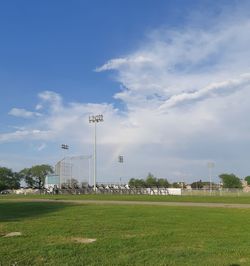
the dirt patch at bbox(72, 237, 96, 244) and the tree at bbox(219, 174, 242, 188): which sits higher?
the tree at bbox(219, 174, 242, 188)

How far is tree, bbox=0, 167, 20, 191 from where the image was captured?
18915cm

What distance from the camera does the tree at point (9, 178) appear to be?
621ft

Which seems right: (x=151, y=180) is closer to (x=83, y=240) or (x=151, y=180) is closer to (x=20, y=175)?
(x=20, y=175)

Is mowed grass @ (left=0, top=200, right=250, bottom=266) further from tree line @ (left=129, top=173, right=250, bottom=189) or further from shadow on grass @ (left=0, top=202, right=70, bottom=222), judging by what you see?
tree line @ (left=129, top=173, right=250, bottom=189)

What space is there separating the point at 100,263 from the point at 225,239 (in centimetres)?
513

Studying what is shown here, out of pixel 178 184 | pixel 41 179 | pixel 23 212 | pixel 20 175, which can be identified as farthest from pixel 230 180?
pixel 23 212

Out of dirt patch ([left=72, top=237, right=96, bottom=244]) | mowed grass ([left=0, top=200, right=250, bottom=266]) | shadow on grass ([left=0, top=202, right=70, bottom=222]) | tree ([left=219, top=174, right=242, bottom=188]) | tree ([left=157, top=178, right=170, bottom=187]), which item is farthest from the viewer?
tree ([left=219, top=174, right=242, bottom=188])

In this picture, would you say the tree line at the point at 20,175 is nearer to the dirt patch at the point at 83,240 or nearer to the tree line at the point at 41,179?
the tree line at the point at 41,179

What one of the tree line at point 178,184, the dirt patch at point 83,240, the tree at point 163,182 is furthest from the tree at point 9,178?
the dirt patch at point 83,240

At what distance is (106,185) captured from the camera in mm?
105688

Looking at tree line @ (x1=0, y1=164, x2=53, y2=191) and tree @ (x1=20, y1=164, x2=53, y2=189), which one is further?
tree @ (x1=20, y1=164, x2=53, y2=189)

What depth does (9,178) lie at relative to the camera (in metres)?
193

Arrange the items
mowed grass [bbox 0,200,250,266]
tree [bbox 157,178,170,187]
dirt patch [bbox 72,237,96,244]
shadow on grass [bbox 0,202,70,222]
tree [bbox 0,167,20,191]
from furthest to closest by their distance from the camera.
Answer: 1. tree [bbox 0,167,20,191]
2. tree [bbox 157,178,170,187]
3. shadow on grass [bbox 0,202,70,222]
4. dirt patch [bbox 72,237,96,244]
5. mowed grass [bbox 0,200,250,266]

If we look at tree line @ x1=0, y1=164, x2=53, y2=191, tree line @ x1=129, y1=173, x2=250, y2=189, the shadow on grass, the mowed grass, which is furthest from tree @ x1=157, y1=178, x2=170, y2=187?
the mowed grass
